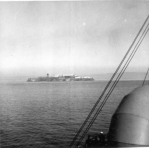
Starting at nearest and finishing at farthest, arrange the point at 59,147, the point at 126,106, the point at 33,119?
1. the point at 126,106
2. the point at 59,147
3. the point at 33,119

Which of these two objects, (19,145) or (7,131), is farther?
(7,131)

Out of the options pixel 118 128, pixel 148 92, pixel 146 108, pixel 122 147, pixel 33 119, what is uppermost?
pixel 148 92

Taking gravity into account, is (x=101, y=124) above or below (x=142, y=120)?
below

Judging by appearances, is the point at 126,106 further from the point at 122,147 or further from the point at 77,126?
the point at 77,126

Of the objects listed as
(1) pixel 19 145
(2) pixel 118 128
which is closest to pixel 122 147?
(2) pixel 118 128

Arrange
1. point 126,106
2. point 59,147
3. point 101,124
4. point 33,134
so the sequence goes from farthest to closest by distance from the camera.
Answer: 1. point 101,124
2. point 33,134
3. point 59,147
4. point 126,106

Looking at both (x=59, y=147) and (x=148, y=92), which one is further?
(x=59, y=147)

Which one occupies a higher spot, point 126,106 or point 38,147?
point 126,106

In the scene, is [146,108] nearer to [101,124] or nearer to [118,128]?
[118,128]

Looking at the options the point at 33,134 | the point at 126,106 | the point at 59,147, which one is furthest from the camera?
the point at 33,134

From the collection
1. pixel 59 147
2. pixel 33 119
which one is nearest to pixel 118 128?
pixel 59 147
